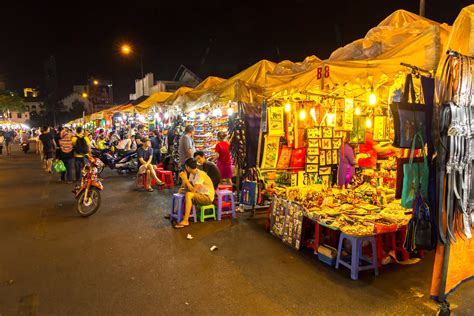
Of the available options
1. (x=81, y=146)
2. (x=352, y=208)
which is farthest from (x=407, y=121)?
(x=81, y=146)

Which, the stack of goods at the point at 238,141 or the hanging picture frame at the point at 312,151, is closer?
the hanging picture frame at the point at 312,151

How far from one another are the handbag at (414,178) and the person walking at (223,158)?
5779mm

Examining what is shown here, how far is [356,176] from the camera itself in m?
7.70

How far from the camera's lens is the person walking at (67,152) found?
470 inches

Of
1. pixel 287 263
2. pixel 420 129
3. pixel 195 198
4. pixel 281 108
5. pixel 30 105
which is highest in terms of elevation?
pixel 30 105

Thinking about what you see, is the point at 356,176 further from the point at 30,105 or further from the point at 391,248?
the point at 30,105

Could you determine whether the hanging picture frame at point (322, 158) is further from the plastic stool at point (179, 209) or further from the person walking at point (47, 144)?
the person walking at point (47, 144)

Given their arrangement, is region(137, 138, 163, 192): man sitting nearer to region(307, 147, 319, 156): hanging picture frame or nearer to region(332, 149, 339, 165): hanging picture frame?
region(307, 147, 319, 156): hanging picture frame

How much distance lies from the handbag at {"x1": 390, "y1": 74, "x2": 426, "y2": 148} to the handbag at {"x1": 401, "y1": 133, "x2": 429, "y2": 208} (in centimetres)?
7

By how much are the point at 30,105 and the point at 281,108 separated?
93079 mm

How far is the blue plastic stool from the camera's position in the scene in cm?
438

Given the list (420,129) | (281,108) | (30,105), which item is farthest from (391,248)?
(30,105)

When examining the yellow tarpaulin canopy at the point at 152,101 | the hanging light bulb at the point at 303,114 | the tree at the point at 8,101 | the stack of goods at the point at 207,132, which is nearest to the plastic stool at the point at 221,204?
the hanging light bulb at the point at 303,114

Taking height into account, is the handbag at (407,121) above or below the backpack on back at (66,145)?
above
